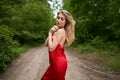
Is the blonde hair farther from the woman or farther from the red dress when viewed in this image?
the red dress

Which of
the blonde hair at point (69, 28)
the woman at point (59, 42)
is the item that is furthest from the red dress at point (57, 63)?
the blonde hair at point (69, 28)

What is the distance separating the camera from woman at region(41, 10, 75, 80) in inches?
139

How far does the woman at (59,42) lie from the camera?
11.5 feet

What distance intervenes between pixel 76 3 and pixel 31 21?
32.7 ft

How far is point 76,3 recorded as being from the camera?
107 ft

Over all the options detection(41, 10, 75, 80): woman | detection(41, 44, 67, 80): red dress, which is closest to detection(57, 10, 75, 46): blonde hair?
detection(41, 10, 75, 80): woman

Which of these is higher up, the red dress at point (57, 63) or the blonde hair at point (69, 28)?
the blonde hair at point (69, 28)

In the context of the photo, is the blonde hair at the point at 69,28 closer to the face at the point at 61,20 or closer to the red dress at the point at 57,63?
the face at the point at 61,20

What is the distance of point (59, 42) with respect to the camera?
3572 mm

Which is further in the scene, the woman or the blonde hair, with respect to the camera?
the blonde hair

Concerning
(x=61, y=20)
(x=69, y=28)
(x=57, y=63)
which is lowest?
(x=57, y=63)

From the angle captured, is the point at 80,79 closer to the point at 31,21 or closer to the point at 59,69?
the point at 59,69

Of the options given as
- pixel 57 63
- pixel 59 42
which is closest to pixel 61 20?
pixel 59 42

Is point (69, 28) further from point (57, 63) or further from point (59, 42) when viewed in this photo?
point (57, 63)
